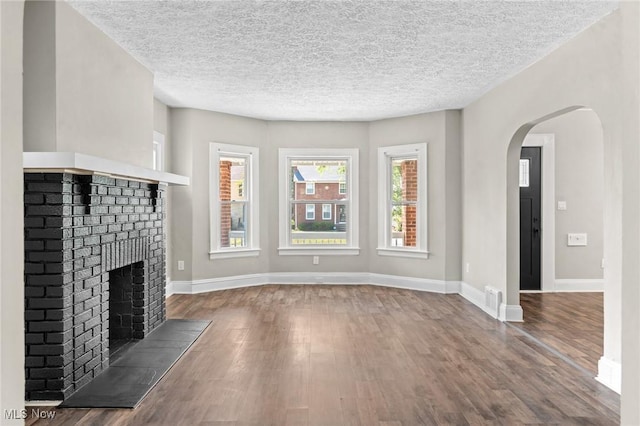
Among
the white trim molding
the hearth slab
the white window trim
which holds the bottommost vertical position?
the hearth slab

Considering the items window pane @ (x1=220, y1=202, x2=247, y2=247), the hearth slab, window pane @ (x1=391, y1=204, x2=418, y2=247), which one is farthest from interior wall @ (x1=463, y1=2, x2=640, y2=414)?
window pane @ (x1=220, y1=202, x2=247, y2=247)

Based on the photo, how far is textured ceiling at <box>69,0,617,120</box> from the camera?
10.4ft

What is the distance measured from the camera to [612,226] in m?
3.26

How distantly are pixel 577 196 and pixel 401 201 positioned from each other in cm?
255

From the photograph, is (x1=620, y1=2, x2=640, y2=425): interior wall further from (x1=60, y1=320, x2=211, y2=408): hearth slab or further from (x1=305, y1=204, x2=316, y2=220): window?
(x1=305, y1=204, x2=316, y2=220): window

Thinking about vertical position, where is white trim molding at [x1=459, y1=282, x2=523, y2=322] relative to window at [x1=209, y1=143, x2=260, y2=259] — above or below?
below

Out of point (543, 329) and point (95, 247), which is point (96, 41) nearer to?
point (95, 247)

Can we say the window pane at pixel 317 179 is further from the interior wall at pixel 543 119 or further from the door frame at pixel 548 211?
the door frame at pixel 548 211

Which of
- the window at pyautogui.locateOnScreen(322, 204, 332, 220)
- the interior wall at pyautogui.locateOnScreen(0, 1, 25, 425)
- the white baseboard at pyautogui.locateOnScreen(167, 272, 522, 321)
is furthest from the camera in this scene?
the window at pyautogui.locateOnScreen(322, 204, 332, 220)

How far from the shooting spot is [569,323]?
16.2ft

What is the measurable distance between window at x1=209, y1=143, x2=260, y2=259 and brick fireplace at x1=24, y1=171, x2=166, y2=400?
9.38 ft

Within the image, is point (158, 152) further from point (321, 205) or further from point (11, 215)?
point (11, 215)

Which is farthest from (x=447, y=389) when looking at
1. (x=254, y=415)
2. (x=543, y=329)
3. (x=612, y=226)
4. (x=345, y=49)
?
(x=345, y=49)

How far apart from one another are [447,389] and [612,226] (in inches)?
65.5
